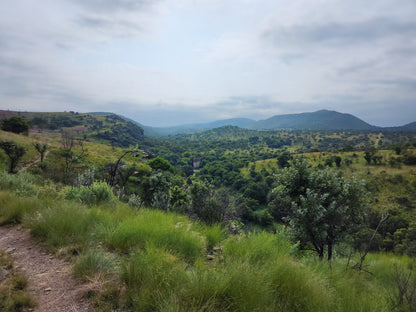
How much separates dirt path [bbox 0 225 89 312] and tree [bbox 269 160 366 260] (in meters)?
5.62

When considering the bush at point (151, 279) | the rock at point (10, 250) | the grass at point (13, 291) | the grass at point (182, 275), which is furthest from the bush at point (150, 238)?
the rock at point (10, 250)

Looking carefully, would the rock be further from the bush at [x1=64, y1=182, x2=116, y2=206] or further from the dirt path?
the bush at [x1=64, y1=182, x2=116, y2=206]

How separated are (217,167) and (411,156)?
251 feet

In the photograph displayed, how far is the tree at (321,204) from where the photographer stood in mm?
6645

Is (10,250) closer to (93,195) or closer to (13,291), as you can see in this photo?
(13,291)

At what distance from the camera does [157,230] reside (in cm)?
458

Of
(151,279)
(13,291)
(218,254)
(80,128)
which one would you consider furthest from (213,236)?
(80,128)

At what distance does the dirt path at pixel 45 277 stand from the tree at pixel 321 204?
18.4 feet

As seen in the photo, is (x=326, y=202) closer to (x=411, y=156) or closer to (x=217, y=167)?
(x=411, y=156)

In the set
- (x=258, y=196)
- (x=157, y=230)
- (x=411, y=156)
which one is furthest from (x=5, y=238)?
(x=411, y=156)

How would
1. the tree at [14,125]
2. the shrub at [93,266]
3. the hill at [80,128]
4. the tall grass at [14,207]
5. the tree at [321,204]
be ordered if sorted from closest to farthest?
the shrub at [93,266]
the tall grass at [14,207]
the tree at [321,204]
the tree at [14,125]
the hill at [80,128]

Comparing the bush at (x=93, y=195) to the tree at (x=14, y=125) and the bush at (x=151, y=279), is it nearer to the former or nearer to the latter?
the bush at (x=151, y=279)

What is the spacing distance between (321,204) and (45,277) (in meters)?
7.69

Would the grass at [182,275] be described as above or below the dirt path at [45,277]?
above
